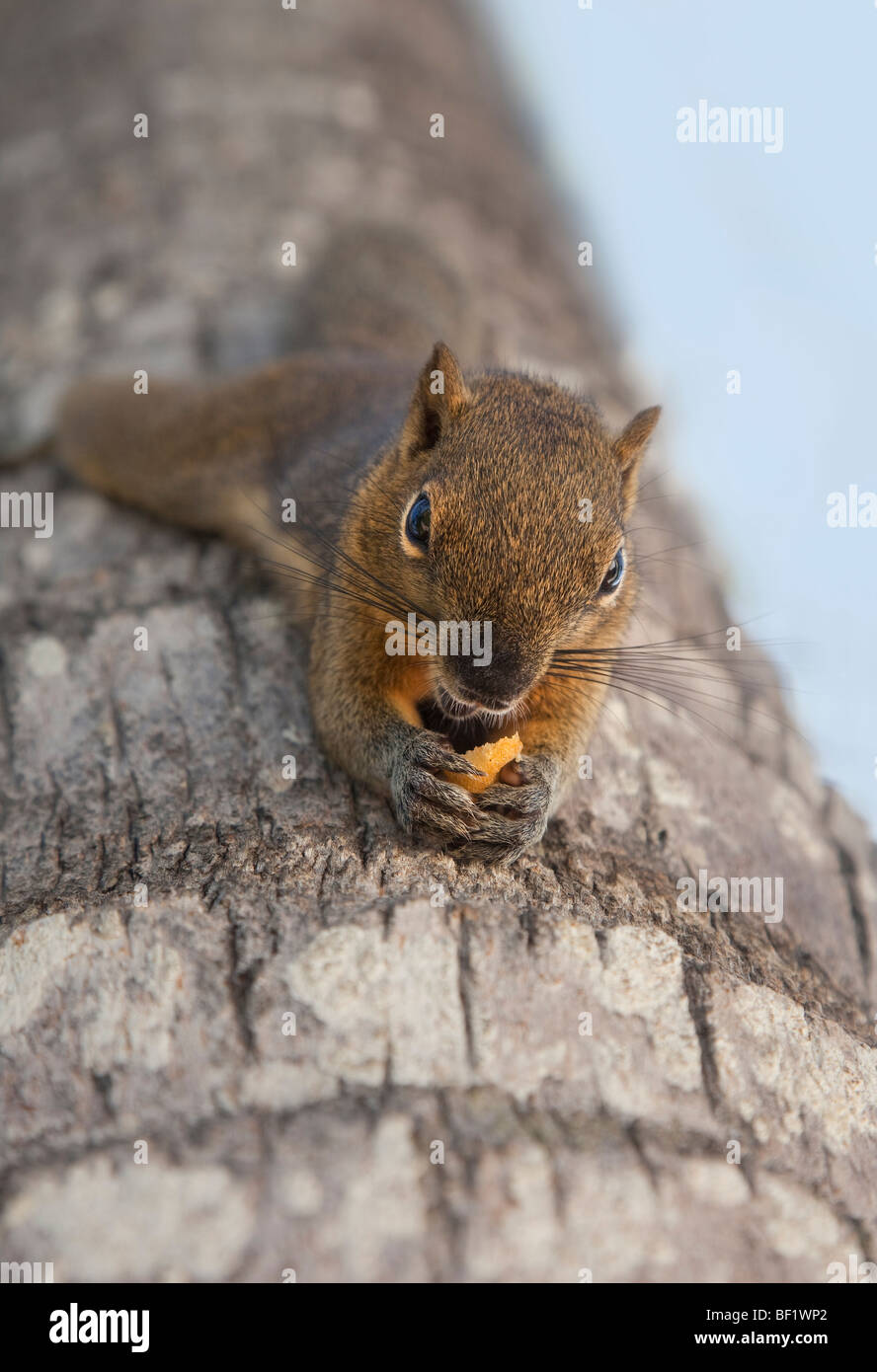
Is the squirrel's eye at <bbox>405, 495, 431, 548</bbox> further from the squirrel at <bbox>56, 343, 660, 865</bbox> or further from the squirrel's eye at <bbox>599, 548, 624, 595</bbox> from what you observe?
the squirrel's eye at <bbox>599, 548, 624, 595</bbox>

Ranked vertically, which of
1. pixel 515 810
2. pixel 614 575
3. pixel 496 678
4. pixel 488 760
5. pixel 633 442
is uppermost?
pixel 633 442

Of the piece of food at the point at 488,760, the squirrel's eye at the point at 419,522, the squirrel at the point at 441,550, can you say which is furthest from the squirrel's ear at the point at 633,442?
the piece of food at the point at 488,760

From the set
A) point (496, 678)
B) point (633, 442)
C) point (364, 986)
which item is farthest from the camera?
point (633, 442)

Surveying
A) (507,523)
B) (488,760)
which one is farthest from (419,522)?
(488,760)

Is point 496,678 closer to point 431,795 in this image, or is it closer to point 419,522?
point 431,795

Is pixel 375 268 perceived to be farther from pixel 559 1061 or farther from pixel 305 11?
pixel 559 1061

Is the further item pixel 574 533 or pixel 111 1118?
pixel 574 533

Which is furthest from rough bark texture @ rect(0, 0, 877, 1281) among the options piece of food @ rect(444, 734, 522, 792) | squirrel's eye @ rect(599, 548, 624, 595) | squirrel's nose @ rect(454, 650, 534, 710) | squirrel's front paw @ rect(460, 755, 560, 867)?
squirrel's eye @ rect(599, 548, 624, 595)
